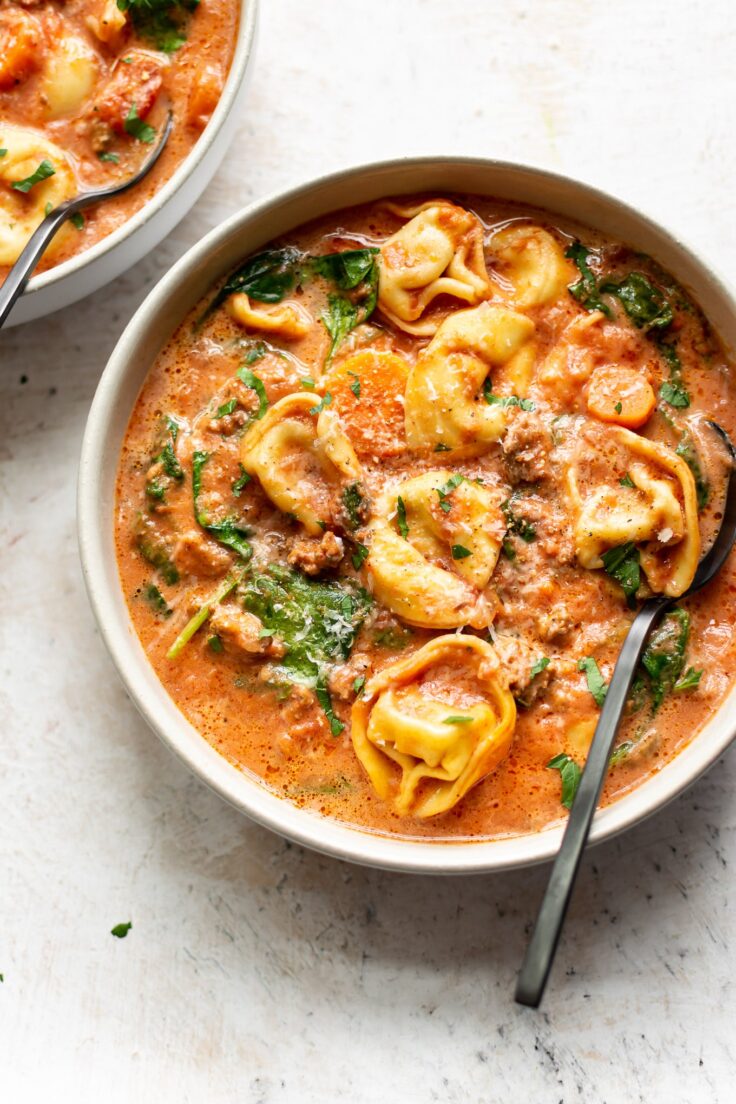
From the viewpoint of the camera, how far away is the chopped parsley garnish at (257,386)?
3949 mm

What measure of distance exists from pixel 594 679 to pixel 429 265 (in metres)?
1.48

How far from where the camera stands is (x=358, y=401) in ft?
12.7

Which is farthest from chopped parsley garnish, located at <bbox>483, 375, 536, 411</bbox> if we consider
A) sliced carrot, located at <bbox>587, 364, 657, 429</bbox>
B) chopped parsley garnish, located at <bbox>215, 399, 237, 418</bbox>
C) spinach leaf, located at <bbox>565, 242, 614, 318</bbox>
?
chopped parsley garnish, located at <bbox>215, 399, 237, 418</bbox>

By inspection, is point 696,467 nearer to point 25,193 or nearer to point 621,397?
point 621,397

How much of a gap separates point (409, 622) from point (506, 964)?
1311 mm

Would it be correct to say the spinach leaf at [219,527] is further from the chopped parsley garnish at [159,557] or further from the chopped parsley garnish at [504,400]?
the chopped parsley garnish at [504,400]

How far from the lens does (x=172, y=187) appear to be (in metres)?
3.90

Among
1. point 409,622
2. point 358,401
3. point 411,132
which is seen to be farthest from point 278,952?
point 411,132

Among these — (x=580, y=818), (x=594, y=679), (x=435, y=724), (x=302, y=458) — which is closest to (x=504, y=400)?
(x=302, y=458)

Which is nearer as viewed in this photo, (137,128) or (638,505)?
(638,505)

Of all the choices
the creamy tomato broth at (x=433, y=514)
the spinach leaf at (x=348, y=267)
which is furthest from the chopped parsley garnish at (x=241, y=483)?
the spinach leaf at (x=348, y=267)

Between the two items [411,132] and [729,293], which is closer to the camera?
[729,293]

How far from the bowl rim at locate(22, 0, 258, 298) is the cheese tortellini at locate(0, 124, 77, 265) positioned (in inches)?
7.3

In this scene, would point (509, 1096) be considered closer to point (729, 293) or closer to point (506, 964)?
point (506, 964)
